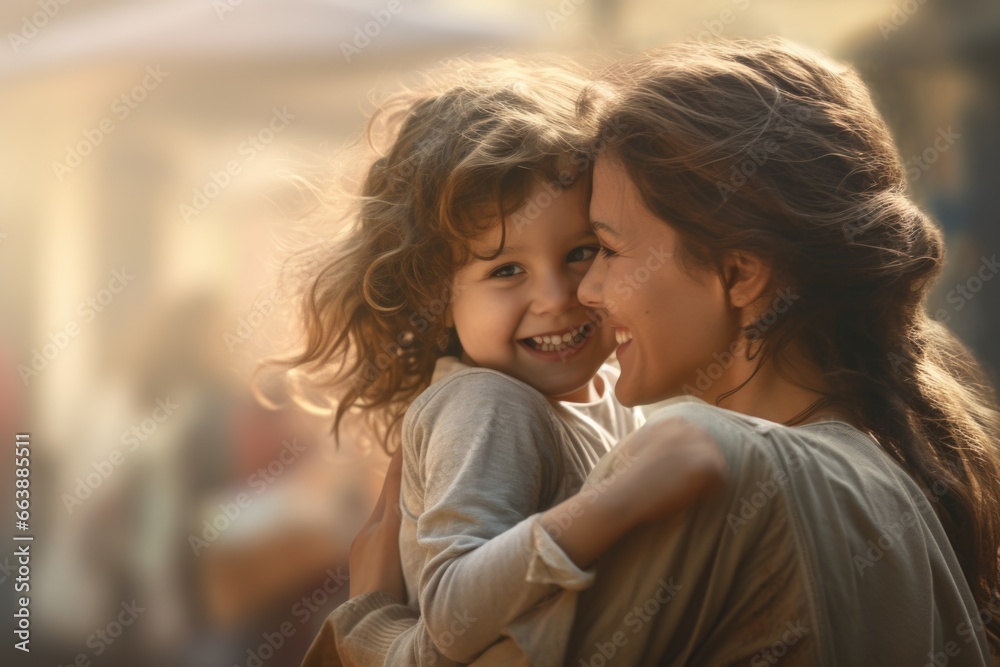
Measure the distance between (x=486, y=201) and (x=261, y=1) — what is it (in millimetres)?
1112

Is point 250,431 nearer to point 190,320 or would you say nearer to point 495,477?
point 190,320

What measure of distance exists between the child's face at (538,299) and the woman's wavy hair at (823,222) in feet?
0.39

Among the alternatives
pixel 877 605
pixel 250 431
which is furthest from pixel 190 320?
pixel 877 605

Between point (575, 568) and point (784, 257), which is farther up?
point (784, 257)

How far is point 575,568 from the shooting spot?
35.7 inches

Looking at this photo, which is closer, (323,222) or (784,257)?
(784,257)
